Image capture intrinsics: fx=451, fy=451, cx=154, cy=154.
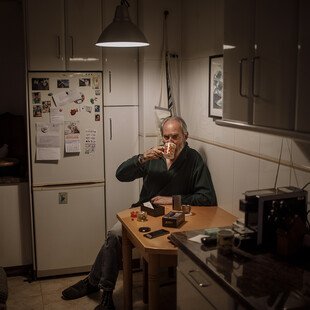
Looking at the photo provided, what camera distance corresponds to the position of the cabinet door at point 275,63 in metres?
1.81

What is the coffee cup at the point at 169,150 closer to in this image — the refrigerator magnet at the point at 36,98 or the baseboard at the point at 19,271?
the refrigerator magnet at the point at 36,98

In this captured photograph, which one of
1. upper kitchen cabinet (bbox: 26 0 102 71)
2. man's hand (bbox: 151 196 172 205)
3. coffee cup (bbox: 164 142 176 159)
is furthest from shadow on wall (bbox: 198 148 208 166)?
upper kitchen cabinet (bbox: 26 0 102 71)

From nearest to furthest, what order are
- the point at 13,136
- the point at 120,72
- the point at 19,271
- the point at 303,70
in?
the point at 303,70 → the point at 120,72 → the point at 19,271 → the point at 13,136

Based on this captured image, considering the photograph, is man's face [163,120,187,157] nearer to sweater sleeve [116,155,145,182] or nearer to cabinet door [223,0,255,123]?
sweater sleeve [116,155,145,182]

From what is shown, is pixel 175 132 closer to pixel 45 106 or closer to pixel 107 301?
pixel 45 106

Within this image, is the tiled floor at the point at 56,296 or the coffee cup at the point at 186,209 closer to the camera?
the coffee cup at the point at 186,209

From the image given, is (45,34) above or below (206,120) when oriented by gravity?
above

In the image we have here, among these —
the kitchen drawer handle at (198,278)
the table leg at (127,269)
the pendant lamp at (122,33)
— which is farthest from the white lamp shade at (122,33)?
the kitchen drawer handle at (198,278)

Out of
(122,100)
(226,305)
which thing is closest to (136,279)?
(122,100)

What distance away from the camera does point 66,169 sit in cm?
358

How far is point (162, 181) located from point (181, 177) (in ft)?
0.47

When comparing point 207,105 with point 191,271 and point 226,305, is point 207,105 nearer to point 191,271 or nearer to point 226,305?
point 191,271

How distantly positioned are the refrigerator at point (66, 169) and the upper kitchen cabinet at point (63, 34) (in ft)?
0.27

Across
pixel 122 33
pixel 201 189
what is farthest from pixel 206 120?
pixel 122 33
